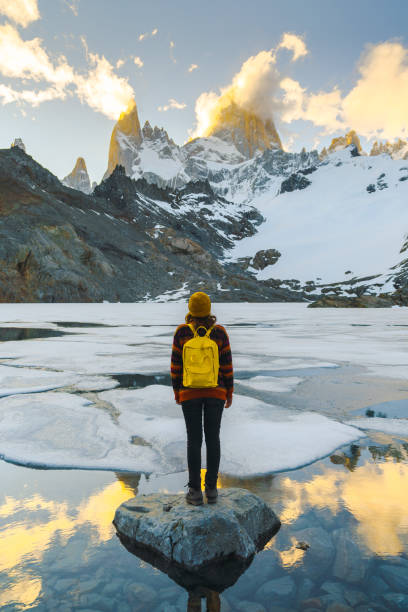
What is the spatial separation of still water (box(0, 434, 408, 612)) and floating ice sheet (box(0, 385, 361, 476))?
0.32 metres

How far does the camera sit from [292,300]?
119438mm

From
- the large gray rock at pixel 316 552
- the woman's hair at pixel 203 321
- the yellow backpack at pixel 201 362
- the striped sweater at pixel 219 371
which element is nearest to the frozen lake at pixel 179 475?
the large gray rock at pixel 316 552

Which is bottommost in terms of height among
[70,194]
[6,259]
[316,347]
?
[316,347]

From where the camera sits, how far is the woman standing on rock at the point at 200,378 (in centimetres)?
384

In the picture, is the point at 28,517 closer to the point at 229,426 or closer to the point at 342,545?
the point at 342,545

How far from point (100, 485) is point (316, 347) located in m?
14.8

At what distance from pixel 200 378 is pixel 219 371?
1.03 ft

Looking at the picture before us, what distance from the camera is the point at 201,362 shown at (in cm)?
383

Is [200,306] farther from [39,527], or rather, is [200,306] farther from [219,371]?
[39,527]

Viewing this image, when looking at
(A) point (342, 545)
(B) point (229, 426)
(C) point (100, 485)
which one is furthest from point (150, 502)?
(B) point (229, 426)

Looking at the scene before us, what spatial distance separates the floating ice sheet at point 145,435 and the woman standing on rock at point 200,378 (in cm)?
133

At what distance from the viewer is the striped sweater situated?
3.95 meters

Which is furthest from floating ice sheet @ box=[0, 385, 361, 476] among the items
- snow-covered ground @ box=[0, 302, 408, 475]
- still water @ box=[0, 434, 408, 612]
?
still water @ box=[0, 434, 408, 612]

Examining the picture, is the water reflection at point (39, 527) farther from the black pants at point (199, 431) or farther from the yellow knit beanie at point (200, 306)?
the yellow knit beanie at point (200, 306)
